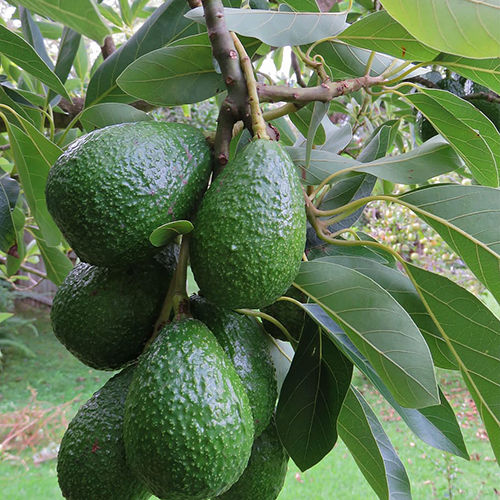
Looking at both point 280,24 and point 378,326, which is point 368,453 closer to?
point 378,326

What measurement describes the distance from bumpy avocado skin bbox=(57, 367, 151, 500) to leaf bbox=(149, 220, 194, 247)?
0.21 m

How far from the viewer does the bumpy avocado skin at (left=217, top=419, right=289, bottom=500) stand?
757mm

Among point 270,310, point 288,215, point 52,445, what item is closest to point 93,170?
point 288,215

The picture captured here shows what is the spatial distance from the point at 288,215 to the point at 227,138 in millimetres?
146

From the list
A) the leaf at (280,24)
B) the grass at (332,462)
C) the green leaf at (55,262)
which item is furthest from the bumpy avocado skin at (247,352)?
the grass at (332,462)

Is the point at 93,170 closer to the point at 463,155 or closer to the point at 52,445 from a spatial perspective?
the point at 463,155

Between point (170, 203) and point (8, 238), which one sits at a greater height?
point (170, 203)

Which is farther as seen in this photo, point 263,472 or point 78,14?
point 263,472

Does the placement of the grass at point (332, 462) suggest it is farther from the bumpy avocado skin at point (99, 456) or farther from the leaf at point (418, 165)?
the bumpy avocado skin at point (99, 456)

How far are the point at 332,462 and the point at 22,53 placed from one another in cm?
457

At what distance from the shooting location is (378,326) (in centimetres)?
71

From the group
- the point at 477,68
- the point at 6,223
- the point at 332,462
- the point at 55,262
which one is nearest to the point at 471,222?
the point at 477,68

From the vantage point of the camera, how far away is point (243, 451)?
63cm

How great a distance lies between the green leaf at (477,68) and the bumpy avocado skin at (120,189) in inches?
19.5
